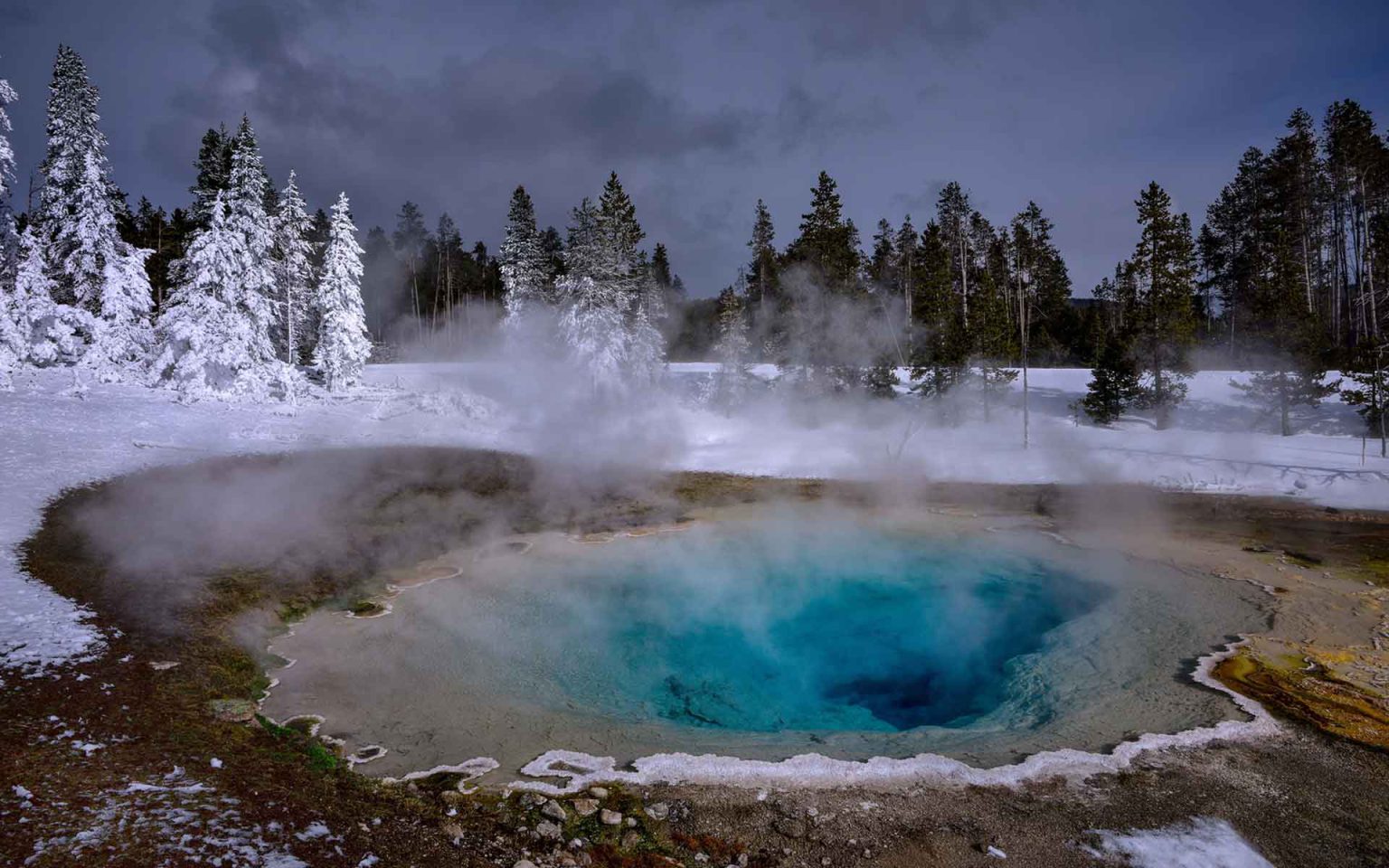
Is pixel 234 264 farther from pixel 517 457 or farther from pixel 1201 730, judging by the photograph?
pixel 1201 730

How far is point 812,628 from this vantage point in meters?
11.3

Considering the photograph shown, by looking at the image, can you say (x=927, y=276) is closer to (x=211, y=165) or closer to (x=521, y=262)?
(x=521, y=262)

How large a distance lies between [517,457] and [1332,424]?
101 ft

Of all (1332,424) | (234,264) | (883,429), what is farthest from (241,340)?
(1332,424)

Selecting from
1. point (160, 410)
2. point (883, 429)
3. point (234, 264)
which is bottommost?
point (883, 429)

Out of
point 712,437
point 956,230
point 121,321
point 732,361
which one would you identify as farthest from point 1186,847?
point 956,230

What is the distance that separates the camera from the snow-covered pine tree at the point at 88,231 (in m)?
23.5

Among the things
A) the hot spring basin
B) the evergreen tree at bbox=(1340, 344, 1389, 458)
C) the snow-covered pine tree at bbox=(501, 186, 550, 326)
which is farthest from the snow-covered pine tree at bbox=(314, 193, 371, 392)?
the evergreen tree at bbox=(1340, 344, 1389, 458)

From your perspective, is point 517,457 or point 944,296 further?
point 944,296

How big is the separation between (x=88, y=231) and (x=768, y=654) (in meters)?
29.1

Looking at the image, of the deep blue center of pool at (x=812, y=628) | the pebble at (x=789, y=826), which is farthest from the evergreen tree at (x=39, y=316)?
the pebble at (x=789, y=826)

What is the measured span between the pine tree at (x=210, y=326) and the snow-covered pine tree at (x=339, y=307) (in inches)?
159

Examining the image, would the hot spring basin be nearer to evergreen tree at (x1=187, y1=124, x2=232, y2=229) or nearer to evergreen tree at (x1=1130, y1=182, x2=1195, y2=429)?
evergreen tree at (x1=1130, y1=182, x2=1195, y2=429)

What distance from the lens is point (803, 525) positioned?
658 inches
